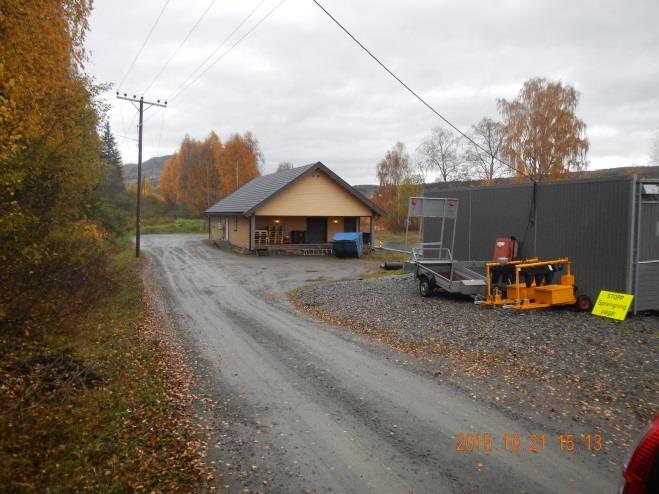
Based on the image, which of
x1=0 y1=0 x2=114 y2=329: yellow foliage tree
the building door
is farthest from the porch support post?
x1=0 y1=0 x2=114 y2=329: yellow foliage tree

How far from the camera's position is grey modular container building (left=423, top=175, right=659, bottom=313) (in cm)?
1131

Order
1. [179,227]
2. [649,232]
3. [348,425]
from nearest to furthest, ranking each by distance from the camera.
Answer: [348,425] < [649,232] < [179,227]

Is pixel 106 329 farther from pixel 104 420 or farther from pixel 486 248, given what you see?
pixel 486 248

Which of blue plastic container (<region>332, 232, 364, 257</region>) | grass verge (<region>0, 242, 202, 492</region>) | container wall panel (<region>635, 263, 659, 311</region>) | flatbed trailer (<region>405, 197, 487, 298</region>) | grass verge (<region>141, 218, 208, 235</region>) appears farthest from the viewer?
grass verge (<region>141, 218, 208, 235</region>)

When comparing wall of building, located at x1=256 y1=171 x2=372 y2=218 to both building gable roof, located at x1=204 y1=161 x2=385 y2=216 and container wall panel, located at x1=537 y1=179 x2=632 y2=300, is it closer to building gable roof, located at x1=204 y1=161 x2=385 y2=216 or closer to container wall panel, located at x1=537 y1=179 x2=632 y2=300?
building gable roof, located at x1=204 y1=161 x2=385 y2=216

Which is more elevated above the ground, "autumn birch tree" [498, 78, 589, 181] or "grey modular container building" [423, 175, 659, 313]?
"autumn birch tree" [498, 78, 589, 181]

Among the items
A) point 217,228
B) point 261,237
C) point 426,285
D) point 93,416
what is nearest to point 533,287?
point 426,285

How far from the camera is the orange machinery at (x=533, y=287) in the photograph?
38.4ft

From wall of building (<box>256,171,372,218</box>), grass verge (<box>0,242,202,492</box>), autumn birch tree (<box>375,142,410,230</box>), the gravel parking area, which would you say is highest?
autumn birch tree (<box>375,142,410,230</box>)

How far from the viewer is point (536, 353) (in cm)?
831

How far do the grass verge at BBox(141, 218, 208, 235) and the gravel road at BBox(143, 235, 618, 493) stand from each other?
49047 mm

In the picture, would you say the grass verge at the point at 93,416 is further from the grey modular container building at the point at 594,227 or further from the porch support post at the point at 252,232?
the porch support post at the point at 252,232

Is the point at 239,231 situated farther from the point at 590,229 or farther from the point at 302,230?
the point at 590,229

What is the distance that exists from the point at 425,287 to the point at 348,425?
29.7ft
